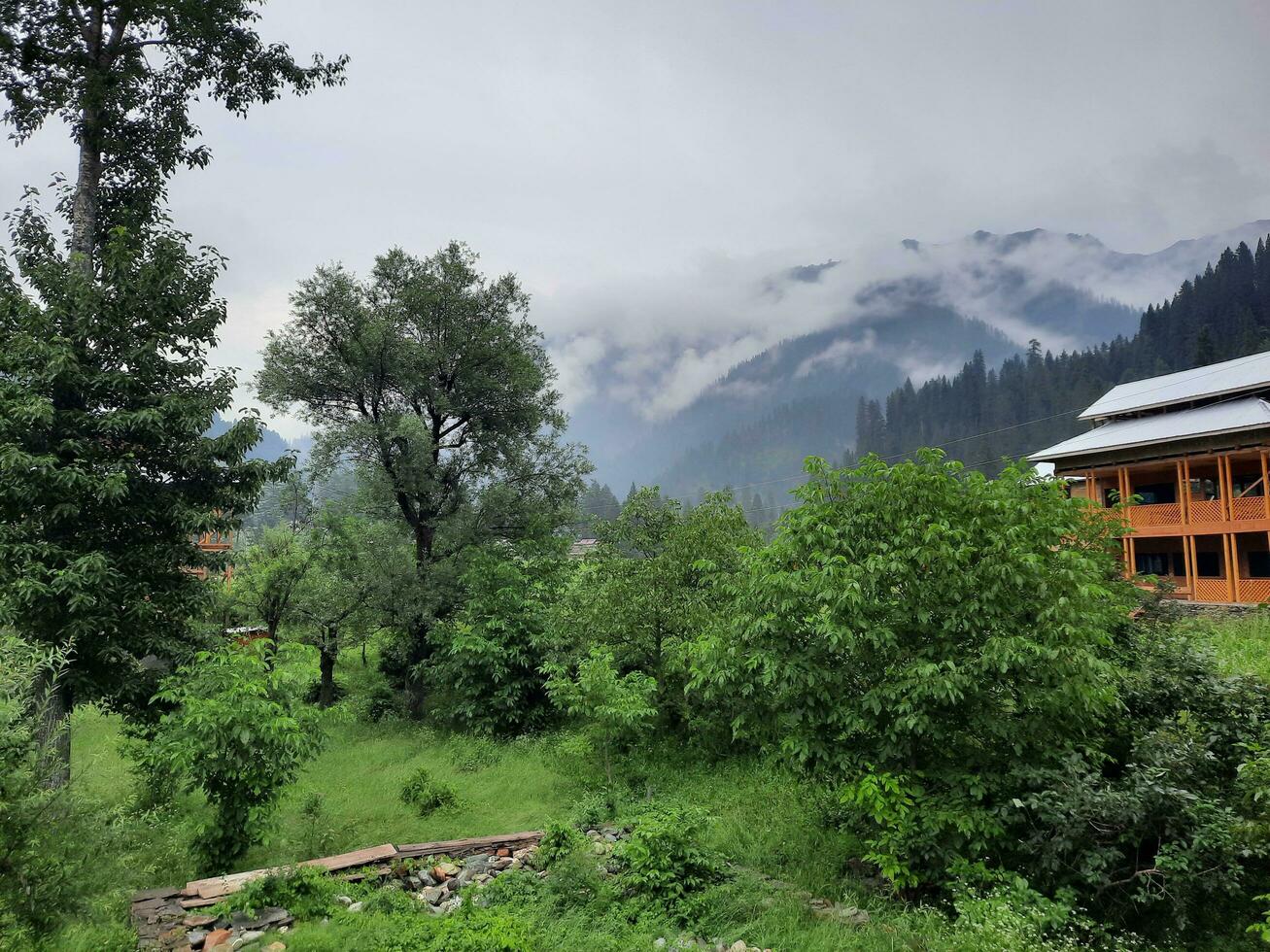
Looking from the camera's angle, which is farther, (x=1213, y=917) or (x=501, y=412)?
(x=501, y=412)

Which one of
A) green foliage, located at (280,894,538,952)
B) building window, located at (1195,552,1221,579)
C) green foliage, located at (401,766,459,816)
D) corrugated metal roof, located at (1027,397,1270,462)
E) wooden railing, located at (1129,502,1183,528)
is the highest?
corrugated metal roof, located at (1027,397,1270,462)

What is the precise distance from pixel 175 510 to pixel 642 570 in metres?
9.44

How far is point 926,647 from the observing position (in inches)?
304

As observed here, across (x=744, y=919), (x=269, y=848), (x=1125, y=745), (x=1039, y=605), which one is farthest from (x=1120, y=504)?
(x=269, y=848)

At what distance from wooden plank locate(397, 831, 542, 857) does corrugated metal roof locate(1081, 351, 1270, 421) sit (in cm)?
2674

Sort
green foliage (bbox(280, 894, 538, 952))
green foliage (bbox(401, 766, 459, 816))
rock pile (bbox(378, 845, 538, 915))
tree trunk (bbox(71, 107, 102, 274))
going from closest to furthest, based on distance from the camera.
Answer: green foliage (bbox(280, 894, 538, 952)) < rock pile (bbox(378, 845, 538, 915)) < tree trunk (bbox(71, 107, 102, 274)) < green foliage (bbox(401, 766, 459, 816))

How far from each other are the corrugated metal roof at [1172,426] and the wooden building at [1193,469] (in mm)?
34

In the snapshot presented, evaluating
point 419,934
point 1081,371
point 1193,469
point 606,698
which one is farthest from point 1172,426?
point 1081,371

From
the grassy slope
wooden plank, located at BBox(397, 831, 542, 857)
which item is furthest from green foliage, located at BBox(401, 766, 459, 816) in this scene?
wooden plank, located at BBox(397, 831, 542, 857)

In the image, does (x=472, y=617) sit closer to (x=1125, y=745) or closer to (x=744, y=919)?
(x=744, y=919)

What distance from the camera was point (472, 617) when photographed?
17922mm

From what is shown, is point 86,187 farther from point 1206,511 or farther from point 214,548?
point 1206,511

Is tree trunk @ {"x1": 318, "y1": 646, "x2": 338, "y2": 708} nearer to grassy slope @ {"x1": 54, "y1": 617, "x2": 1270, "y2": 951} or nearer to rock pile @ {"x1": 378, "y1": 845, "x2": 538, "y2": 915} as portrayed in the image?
grassy slope @ {"x1": 54, "y1": 617, "x2": 1270, "y2": 951}

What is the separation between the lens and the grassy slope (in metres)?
6.51
